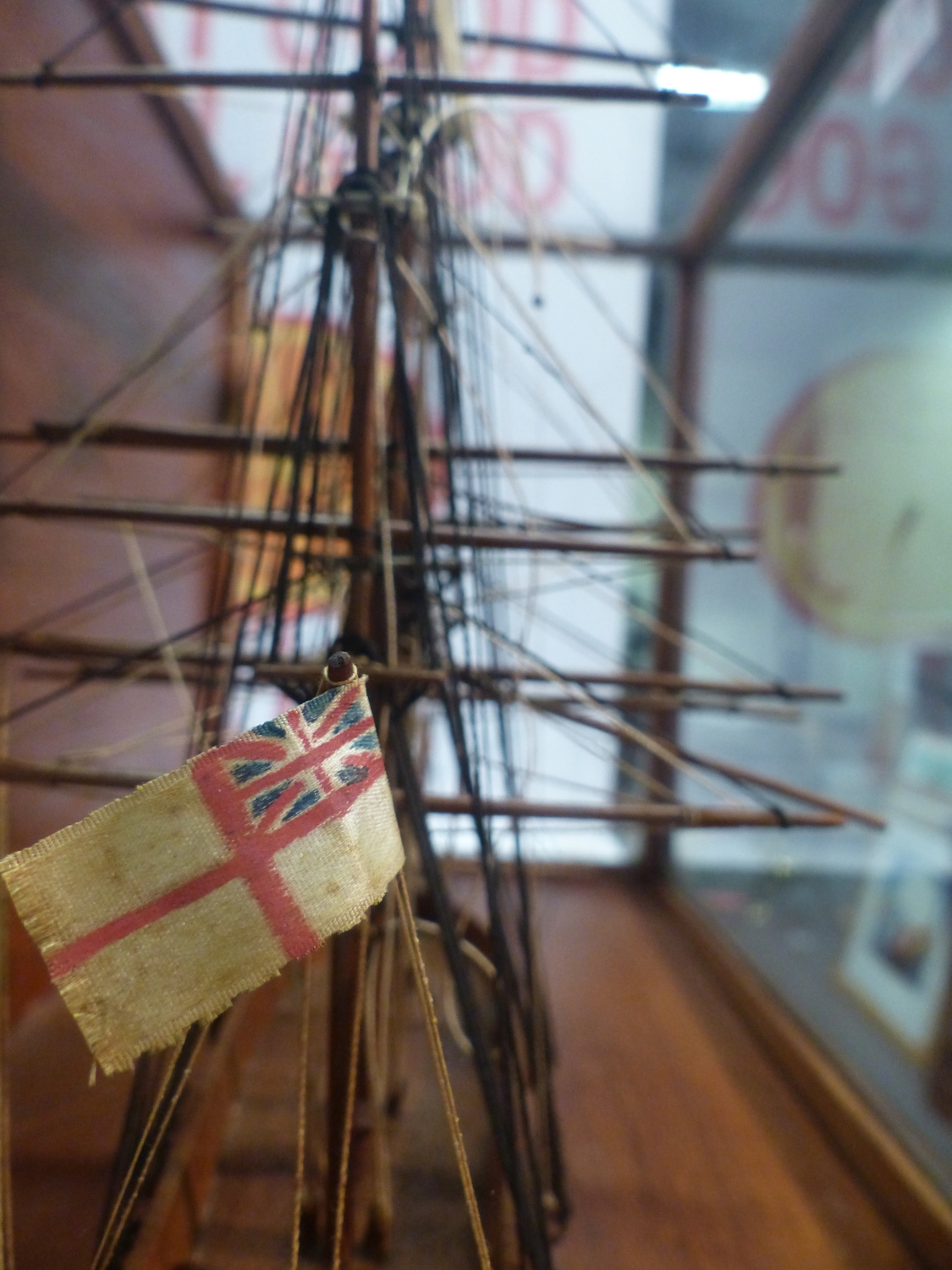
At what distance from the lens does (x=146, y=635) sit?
6.08 ft

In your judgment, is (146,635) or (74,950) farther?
(146,635)

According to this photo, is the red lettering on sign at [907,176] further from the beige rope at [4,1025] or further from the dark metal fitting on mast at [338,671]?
the beige rope at [4,1025]

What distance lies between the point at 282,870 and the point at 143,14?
197 cm

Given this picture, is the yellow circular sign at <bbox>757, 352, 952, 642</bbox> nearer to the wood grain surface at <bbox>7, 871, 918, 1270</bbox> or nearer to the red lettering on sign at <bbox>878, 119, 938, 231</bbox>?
the red lettering on sign at <bbox>878, 119, 938, 231</bbox>

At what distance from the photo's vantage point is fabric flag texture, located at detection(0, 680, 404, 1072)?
51cm

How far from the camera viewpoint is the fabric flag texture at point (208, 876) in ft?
1.66

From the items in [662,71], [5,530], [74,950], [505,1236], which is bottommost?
[505,1236]

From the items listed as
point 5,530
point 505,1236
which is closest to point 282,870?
point 505,1236

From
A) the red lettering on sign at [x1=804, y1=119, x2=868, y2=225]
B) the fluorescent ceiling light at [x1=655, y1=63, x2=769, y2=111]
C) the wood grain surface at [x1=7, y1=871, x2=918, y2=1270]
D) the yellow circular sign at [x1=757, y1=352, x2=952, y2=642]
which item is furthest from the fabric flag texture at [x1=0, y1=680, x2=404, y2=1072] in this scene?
the red lettering on sign at [x1=804, y1=119, x2=868, y2=225]

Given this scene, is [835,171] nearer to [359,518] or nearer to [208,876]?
[359,518]

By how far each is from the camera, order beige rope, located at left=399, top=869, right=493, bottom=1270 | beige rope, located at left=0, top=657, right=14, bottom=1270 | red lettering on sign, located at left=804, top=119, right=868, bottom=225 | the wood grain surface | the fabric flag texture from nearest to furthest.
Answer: the fabric flag texture
beige rope, located at left=399, top=869, right=493, bottom=1270
beige rope, located at left=0, top=657, right=14, bottom=1270
the wood grain surface
red lettering on sign, located at left=804, top=119, right=868, bottom=225

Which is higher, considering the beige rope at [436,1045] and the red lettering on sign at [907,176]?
the red lettering on sign at [907,176]

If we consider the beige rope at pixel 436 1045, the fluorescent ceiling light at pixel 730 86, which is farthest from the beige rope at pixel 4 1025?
the fluorescent ceiling light at pixel 730 86

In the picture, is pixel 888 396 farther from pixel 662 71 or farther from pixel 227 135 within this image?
pixel 227 135
